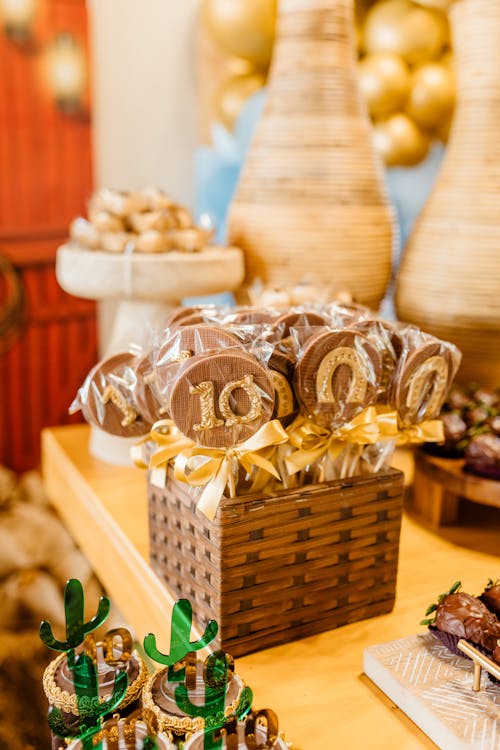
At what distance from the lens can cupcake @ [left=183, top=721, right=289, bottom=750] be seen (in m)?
0.60

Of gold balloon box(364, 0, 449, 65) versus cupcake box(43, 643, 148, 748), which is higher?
gold balloon box(364, 0, 449, 65)

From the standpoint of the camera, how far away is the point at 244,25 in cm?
180

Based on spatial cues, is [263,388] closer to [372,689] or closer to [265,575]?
[265,575]

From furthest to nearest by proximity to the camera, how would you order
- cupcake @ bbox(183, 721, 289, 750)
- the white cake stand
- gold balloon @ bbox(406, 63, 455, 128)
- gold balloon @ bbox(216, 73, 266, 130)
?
gold balloon @ bbox(216, 73, 266, 130) → gold balloon @ bbox(406, 63, 455, 128) → the white cake stand → cupcake @ bbox(183, 721, 289, 750)

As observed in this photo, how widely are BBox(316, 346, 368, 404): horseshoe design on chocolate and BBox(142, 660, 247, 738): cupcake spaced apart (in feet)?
1.04

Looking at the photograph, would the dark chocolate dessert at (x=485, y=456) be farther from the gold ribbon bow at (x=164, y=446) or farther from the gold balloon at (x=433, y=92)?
the gold balloon at (x=433, y=92)

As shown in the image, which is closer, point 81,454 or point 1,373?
point 81,454

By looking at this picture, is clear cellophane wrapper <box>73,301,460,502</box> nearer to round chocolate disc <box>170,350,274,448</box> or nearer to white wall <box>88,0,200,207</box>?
round chocolate disc <box>170,350,274,448</box>

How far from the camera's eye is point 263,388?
0.74 meters

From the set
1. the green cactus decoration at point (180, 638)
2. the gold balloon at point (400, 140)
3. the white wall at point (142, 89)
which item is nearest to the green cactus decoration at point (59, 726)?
the green cactus decoration at point (180, 638)

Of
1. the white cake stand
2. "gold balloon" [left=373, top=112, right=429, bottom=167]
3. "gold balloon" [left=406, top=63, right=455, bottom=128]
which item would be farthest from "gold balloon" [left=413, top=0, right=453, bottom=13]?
the white cake stand

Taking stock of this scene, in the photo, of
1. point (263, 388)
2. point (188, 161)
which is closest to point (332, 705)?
point (263, 388)

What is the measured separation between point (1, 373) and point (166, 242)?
1106 mm

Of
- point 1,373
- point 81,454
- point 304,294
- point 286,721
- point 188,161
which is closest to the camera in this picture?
point 286,721
